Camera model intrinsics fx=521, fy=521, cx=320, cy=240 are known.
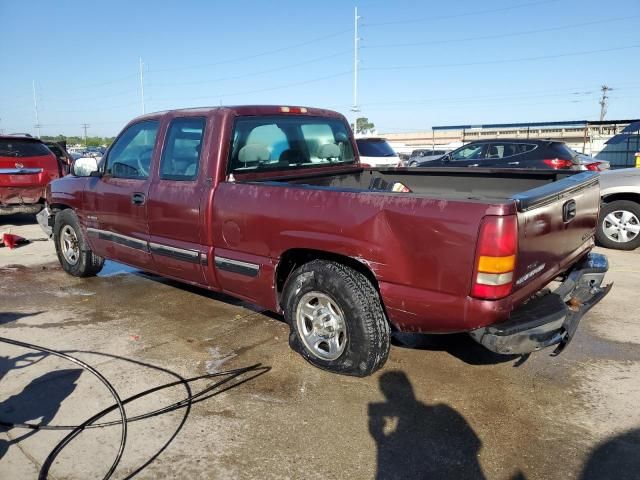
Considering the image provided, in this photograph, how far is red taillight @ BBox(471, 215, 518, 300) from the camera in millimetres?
2637

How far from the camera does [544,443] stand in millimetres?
2807

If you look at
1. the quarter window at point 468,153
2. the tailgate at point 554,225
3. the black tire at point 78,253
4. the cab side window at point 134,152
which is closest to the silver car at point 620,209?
the tailgate at point 554,225

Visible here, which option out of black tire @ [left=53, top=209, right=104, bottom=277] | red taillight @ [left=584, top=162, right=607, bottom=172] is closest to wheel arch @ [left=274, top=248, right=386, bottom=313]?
black tire @ [left=53, top=209, right=104, bottom=277]

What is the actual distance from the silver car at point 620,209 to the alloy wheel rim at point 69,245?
23.0 ft

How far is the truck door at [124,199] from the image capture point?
4.77 m

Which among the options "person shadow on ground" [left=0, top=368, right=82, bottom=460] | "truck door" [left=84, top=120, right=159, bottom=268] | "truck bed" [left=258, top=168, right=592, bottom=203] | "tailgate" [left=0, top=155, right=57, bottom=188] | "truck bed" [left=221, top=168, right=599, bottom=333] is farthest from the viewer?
"tailgate" [left=0, top=155, right=57, bottom=188]

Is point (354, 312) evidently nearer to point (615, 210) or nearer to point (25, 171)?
point (615, 210)

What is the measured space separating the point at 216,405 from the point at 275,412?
38 cm

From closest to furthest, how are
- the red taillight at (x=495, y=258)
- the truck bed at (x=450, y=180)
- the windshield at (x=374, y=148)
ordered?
the red taillight at (x=495, y=258) → the truck bed at (x=450, y=180) → the windshield at (x=374, y=148)

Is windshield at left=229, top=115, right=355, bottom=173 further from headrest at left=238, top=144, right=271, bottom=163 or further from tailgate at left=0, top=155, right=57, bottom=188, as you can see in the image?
tailgate at left=0, top=155, right=57, bottom=188

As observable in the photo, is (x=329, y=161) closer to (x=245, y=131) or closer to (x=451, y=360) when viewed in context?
(x=245, y=131)

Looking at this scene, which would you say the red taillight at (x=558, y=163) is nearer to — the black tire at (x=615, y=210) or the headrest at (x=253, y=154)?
the black tire at (x=615, y=210)

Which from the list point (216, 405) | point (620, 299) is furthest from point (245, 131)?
point (620, 299)

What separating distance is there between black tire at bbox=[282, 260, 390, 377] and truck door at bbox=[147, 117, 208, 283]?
45.7 inches
